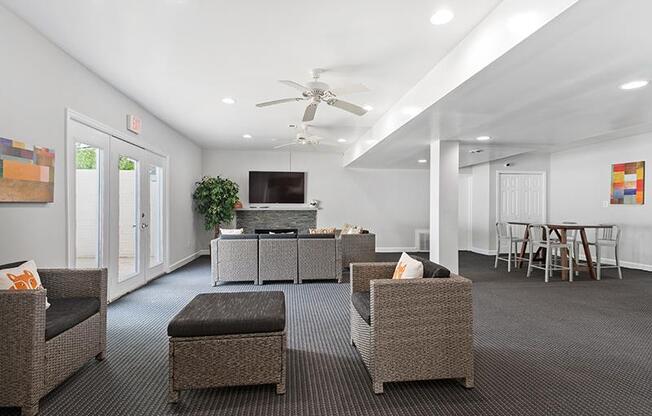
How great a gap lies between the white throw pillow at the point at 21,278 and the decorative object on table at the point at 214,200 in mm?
4801

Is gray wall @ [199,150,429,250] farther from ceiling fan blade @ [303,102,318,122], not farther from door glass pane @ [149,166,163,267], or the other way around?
ceiling fan blade @ [303,102,318,122]

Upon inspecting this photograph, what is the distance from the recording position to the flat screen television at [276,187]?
805 centimetres

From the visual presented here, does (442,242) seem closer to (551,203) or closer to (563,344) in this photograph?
(563,344)

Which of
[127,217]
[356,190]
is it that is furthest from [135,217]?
[356,190]

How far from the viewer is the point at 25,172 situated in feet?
8.53

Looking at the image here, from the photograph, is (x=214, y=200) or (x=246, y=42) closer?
(x=246, y=42)

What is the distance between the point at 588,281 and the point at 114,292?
6629 millimetres

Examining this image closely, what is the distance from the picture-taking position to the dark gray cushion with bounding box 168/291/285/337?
1.94 metres

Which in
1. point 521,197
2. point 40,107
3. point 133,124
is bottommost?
point 521,197

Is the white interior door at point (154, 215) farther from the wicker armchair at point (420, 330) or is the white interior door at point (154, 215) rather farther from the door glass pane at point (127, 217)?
the wicker armchair at point (420, 330)

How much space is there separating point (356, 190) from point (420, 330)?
662cm

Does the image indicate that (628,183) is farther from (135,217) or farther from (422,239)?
(135,217)

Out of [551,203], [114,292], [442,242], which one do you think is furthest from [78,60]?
[551,203]

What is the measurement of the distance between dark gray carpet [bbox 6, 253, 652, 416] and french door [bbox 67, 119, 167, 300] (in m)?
0.64
